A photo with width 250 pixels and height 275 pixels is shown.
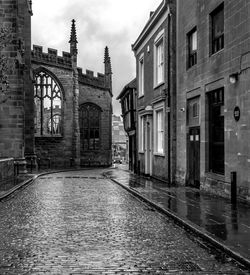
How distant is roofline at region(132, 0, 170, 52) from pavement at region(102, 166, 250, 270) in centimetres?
848

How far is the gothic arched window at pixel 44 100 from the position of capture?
44719mm

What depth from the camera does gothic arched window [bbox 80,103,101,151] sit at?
49.9 m

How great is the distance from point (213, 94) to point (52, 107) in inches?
1224

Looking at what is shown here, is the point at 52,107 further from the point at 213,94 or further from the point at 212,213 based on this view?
the point at 212,213

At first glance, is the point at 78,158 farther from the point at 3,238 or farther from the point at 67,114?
the point at 3,238

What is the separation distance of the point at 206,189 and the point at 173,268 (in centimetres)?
972

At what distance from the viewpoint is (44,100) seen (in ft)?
148

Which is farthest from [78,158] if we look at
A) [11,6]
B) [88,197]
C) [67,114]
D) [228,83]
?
[228,83]

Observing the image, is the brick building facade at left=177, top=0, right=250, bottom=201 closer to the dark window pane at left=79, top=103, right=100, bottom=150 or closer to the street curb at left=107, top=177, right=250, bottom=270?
the street curb at left=107, top=177, right=250, bottom=270

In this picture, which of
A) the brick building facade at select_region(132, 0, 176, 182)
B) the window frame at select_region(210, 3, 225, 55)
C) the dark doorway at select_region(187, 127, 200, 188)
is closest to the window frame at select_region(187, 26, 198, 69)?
the brick building facade at select_region(132, 0, 176, 182)

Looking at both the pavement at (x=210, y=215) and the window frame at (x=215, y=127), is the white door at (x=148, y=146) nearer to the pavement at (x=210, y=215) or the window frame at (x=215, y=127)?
the pavement at (x=210, y=215)

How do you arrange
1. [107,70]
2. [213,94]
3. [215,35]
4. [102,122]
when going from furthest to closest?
[107,70], [102,122], [213,94], [215,35]

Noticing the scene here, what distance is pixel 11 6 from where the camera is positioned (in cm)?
2730

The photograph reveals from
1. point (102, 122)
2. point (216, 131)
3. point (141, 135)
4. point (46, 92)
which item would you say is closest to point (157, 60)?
point (141, 135)
